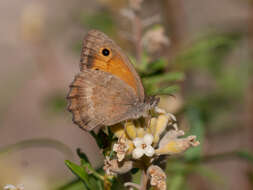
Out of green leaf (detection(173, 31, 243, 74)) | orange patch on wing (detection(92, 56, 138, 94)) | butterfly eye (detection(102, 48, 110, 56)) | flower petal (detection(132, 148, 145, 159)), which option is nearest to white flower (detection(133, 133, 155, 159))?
flower petal (detection(132, 148, 145, 159))

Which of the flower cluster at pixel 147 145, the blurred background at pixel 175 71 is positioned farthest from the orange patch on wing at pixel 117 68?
the flower cluster at pixel 147 145

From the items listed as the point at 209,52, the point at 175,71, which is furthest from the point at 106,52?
the point at 209,52

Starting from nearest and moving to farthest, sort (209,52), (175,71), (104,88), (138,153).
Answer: (138,153) → (104,88) → (175,71) → (209,52)

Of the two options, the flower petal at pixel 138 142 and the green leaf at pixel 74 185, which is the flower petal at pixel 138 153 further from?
the green leaf at pixel 74 185

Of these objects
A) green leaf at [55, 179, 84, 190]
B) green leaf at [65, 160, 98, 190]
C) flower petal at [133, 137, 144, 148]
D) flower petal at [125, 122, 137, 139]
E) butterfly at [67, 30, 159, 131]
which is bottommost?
green leaf at [55, 179, 84, 190]

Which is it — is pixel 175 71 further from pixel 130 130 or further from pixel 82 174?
pixel 82 174

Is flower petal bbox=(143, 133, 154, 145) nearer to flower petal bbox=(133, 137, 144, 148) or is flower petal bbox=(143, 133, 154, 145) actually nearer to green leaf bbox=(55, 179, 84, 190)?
flower petal bbox=(133, 137, 144, 148)

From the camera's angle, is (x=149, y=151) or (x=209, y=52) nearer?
(x=149, y=151)

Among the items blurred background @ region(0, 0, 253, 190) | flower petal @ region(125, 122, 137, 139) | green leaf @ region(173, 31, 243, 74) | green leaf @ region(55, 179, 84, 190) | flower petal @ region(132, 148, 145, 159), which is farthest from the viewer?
green leaf @ region(173, 31, 243, 74)
